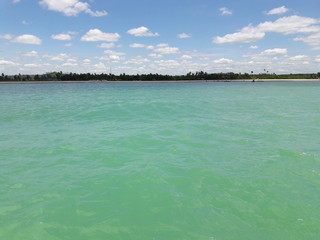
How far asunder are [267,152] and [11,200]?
1050cm

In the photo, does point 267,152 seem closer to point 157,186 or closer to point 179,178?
point 179,178

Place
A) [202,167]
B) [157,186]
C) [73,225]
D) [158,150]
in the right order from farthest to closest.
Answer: [158,150] → [202,167] → [157,186] → [73,225]

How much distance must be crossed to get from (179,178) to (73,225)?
400 cm

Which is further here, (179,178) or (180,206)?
(179,178)

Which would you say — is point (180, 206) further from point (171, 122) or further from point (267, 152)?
point (171, 122)

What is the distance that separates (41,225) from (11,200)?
1.98 m

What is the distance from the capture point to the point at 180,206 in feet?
23.5

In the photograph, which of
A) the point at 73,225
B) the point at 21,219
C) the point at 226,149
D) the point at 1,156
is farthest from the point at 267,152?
the point at 1,156

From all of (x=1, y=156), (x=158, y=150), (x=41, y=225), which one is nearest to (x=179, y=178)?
(x=158, y=150)

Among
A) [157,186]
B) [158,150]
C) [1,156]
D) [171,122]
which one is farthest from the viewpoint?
[171,122]

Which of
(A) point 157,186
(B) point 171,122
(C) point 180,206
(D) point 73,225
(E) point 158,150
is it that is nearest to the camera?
(D) point 73,225

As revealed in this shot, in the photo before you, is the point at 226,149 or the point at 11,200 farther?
the point at 226,149

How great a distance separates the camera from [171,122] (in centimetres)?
2081

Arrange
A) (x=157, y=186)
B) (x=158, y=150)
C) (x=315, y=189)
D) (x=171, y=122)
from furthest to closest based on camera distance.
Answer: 1. (x=171, y=122)
2. (x=158, y=150)
3. (x=157, y=186)
4. (x=315, y=189)
